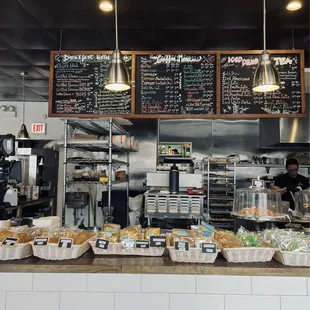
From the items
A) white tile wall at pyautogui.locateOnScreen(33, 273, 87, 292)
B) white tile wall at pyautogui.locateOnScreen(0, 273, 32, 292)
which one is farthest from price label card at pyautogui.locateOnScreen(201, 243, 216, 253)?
white tile wall at pyautogui.locateOnScreen(0, 273, 32, 292)

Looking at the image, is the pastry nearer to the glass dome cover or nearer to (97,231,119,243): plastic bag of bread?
(97,231,119,243): plastic bag of bread

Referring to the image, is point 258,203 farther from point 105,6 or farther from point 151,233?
point 105,6

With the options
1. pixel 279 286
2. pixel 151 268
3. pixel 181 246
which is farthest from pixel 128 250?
pixel 279 286

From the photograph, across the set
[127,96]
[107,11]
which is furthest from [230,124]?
[107,11]

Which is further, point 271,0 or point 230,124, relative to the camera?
point 230,124

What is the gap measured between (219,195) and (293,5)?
3596mm

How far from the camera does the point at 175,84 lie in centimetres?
323

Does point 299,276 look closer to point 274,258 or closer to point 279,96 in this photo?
point 274,258

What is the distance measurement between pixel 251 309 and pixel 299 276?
28 centimetres

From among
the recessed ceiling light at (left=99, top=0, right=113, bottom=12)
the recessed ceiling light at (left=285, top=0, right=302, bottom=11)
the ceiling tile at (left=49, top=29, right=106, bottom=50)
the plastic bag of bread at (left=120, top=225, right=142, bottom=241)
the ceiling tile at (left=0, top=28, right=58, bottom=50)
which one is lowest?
the plastic bag of bread at (left=120, top=225, right=142, bottom=241)

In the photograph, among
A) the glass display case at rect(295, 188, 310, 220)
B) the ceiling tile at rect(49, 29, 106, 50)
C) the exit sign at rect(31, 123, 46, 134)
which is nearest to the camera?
the glass display case at rect(295, 188, 310, 220)

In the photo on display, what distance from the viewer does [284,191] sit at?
3.99m

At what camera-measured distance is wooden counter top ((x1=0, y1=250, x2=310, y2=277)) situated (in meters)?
1.51

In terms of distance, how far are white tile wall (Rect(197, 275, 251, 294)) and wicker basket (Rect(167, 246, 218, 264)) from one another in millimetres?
85
